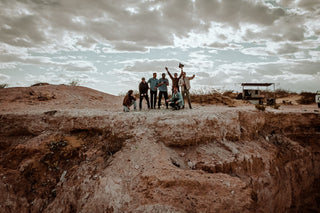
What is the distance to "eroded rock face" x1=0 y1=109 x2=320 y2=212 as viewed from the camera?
155 inches

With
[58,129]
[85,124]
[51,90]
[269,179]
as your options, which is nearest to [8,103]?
[51,90]

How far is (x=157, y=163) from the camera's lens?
433 centimetres

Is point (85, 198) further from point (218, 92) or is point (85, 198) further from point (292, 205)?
point (218, 92)

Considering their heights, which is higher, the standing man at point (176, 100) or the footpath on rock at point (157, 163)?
the standing man at point (176, 100)

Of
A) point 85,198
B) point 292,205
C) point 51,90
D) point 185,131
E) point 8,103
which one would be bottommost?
point 292,205

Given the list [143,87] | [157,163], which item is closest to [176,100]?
[143,87]

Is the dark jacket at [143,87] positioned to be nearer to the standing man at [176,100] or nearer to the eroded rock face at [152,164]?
the standing man at [176,100]

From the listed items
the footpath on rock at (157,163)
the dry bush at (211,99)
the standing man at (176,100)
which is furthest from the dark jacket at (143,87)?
the dry bush at (211,99)

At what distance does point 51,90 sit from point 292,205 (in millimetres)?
14342

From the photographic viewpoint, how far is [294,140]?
7.57 metres

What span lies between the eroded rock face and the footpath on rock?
0.07 feet

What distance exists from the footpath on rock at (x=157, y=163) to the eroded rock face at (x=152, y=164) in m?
0.02

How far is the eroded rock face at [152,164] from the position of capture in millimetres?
3936

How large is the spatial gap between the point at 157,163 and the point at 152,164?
0.12 m
